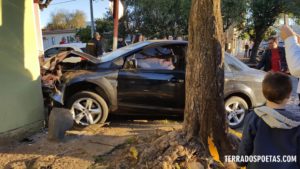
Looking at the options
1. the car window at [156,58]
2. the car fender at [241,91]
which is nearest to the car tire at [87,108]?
the car window at [156,58]

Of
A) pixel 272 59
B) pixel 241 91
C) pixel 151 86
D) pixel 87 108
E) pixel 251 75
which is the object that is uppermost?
pixel 272 59

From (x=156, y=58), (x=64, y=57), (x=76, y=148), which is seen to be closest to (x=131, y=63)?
(x=156, y=58)

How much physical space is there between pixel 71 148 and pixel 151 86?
6.26 feet

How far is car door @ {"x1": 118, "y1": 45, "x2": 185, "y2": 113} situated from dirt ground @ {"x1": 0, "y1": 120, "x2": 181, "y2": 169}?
0.36 meters

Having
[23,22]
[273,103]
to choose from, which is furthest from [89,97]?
[273,103]

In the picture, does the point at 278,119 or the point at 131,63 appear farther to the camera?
the point at 131,63

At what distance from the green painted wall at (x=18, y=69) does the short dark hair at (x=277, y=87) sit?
4.22 m

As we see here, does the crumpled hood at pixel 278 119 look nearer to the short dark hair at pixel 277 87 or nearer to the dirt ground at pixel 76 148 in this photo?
the short dark hair at pixel 277 87

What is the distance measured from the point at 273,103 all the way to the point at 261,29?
78.4 ft

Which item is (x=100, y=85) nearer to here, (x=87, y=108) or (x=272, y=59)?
(x=87, y=108)

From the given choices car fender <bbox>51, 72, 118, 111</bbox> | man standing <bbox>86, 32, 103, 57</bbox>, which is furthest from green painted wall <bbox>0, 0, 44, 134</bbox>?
man standing <bbox>86, 32, 103, 57</bbox>

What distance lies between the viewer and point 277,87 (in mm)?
3012

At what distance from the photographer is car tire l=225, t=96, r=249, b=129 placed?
7.57m

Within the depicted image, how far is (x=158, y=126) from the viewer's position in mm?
7180
